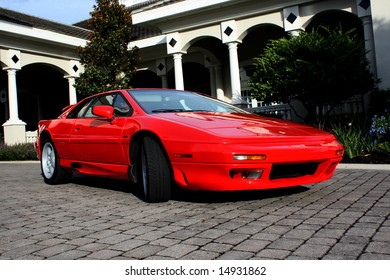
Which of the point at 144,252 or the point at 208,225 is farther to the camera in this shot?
the point at 208,225

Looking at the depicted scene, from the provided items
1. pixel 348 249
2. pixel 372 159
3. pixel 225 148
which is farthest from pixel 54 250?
pixel 372 159

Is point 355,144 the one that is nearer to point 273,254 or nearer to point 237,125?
point 237,125

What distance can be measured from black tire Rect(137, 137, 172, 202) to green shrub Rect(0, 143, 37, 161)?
1109 cm

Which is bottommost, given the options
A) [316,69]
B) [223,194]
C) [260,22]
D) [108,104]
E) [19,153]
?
[223,194]

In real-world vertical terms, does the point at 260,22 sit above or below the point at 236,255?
above

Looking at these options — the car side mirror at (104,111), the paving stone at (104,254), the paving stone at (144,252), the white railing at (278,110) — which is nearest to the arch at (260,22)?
the white railing at (278,110)

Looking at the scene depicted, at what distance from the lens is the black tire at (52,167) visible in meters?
6.26

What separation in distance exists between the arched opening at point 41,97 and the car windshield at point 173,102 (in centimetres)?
2172

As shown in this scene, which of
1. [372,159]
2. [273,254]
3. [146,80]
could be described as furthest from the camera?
[146,80]

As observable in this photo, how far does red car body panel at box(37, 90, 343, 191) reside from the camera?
3818 mm

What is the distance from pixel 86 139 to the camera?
17.7ft

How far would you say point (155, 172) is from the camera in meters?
4.19

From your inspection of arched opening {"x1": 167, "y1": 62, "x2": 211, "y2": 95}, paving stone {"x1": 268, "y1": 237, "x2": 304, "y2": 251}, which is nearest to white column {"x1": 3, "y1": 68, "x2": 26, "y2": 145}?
arched opening {"x1": 167, "y1": 62, "x2": 211, "y2": 95}

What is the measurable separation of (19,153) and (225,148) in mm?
12638
